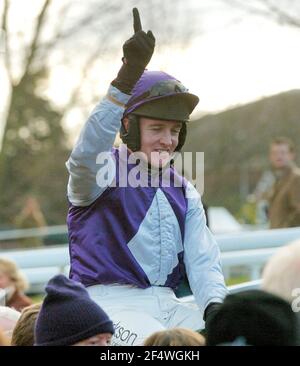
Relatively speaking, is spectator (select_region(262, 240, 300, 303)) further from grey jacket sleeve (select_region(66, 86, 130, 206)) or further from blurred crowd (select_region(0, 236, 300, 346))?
grey jacket sleeve (select_region(66, 86, 130, 206))

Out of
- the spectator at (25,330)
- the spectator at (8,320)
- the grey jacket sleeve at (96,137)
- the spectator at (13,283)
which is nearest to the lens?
the grey jacket sleeve at (96,137)

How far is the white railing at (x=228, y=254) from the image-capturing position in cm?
515

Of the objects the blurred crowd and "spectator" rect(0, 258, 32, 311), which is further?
"spectator" rect(0, 258, 32, 311)

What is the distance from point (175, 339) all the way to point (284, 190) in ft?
16.0

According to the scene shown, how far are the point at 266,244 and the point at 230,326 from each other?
3.22 meters

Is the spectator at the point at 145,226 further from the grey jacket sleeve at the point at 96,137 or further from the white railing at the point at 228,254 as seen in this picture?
the white railing at the point at 228,254

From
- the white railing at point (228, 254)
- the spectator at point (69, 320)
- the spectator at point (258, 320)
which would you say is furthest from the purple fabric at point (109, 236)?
the white railing at point (228, 254)

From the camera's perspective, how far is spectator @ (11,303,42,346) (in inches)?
121

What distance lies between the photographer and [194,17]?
8.73 m

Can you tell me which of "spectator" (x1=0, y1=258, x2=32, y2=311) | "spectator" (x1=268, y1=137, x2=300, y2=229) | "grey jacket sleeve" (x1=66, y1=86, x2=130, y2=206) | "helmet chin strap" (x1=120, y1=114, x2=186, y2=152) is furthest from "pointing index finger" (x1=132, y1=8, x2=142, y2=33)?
"spectator" (x1=268, y1=137, x2=300, y2=229)

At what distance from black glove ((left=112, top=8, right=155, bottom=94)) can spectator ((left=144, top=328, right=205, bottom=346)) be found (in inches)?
29.2

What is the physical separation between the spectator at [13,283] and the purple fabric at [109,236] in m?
1.88
